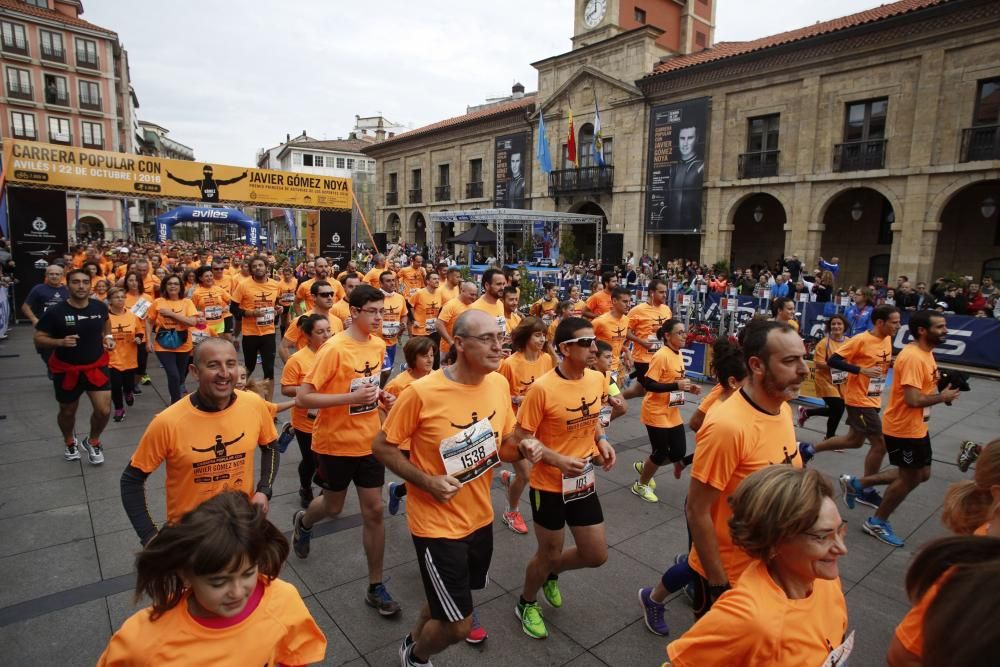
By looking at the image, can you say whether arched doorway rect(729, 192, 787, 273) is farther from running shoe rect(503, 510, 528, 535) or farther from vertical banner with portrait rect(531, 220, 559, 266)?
running shoe rect(503, 510, 528, 535)

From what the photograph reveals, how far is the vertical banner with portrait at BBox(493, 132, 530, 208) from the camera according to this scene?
31.6m

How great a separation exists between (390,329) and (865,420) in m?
5.87

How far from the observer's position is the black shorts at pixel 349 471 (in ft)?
13.1

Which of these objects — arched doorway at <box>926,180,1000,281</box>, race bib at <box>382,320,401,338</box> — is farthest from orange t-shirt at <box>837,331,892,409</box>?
arched doorway at <box>926,180,1000,281</box>

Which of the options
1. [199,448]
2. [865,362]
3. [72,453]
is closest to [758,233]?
[865,362]

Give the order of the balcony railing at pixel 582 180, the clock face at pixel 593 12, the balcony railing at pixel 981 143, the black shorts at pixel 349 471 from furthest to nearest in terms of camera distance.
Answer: the clock face at pixel 593 12 < the balcony railing at pixel 582 180 < the balcony railing at pixel 981 143 < the black shorts at pixel 349 471

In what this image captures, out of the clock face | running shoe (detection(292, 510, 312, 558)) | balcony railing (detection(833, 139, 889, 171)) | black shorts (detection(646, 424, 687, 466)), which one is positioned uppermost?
the clock face

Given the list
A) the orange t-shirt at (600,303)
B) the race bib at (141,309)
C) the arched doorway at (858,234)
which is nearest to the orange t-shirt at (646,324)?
the orange t-shirt at (600,303)

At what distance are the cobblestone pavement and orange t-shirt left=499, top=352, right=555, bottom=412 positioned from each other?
49.6 inches

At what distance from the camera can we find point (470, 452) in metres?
2.98

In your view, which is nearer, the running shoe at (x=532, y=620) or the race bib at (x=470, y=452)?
the race bib at (x=470, y=452)

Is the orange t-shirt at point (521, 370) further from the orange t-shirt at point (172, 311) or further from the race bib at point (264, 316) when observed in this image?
the orange t-shirt at point (172, 311)

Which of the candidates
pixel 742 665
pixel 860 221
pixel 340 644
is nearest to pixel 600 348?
pixel 340 644

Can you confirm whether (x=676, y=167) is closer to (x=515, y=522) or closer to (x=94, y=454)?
(x=515, y=522)
